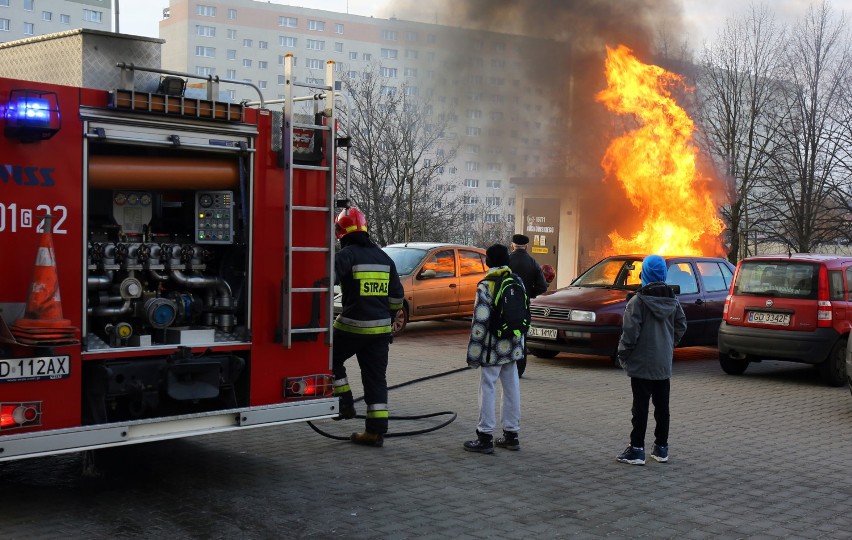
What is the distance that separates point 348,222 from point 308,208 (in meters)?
1.12

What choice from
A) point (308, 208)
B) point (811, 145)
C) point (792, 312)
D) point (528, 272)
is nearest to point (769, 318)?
point (792, 312)

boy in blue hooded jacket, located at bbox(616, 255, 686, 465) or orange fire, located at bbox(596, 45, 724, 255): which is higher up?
orange fire, located at bbox(596, 45, 724, 255)

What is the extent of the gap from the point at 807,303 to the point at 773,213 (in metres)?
27.7

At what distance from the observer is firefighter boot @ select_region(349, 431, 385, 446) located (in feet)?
26.2

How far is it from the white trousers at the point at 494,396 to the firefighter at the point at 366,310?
825 millimetres

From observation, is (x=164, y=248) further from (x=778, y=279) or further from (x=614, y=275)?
(x=614, y=275)

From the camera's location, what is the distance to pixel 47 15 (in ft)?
278

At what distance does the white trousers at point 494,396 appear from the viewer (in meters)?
7.86

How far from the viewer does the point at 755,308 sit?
12.5 meters

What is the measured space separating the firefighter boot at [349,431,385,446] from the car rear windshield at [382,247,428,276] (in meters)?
8.86

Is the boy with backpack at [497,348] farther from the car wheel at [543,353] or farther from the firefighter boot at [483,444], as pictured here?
the car wheel at [543,353]

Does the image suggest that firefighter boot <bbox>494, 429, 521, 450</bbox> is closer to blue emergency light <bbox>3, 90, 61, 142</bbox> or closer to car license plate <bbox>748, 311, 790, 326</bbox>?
blue emergency light <bbox>3, 90, 61, 142</bbox>

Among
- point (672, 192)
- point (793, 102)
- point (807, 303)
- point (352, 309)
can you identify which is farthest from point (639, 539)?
point (793, 102)

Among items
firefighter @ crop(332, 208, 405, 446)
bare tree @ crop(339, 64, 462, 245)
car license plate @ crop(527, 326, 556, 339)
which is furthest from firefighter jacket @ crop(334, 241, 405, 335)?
bare tree @ crop(339, 64, 462, 245)
